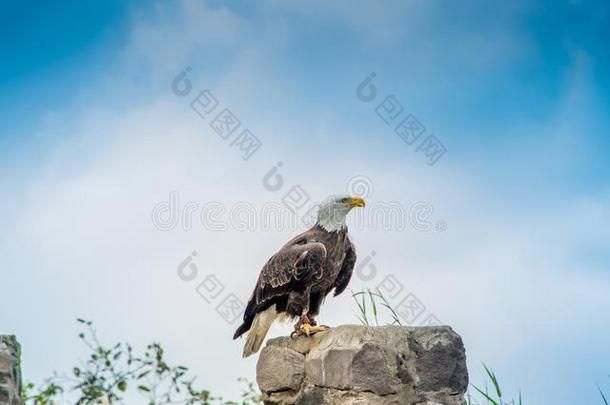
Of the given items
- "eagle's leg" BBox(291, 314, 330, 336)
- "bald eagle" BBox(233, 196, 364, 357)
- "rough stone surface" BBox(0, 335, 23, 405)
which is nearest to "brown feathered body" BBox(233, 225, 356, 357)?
"bald eagle" BBox(233, 196, 364, 357)

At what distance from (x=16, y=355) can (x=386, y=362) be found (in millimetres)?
2528

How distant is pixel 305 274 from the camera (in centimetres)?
666

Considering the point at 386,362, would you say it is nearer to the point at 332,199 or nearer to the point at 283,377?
the point at 283,377

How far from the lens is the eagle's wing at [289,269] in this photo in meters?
6.66

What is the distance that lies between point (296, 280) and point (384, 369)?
4.32ft

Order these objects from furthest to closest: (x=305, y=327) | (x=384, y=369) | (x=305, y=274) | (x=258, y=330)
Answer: (x=258, y=330), (x=305, y=274), (x=305, y=327), (x=384, y=369)

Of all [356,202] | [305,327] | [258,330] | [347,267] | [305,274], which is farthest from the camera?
[347,267]

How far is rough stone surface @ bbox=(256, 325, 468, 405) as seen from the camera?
562 centimetres

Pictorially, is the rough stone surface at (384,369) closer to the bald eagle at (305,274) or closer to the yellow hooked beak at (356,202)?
the bald eagle at (305,274)

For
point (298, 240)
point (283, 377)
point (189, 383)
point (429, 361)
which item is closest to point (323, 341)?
point (283, 377)

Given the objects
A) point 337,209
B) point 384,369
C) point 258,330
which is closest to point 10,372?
point 384,369

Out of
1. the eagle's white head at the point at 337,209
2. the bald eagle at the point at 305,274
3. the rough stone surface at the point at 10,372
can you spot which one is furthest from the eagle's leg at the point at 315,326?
the rough stone surface at the point at 10,372

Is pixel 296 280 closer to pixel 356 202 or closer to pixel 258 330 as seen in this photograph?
pixel 258 330

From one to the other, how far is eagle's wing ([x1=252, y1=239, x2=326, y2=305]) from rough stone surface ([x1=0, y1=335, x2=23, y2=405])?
2708 mm
